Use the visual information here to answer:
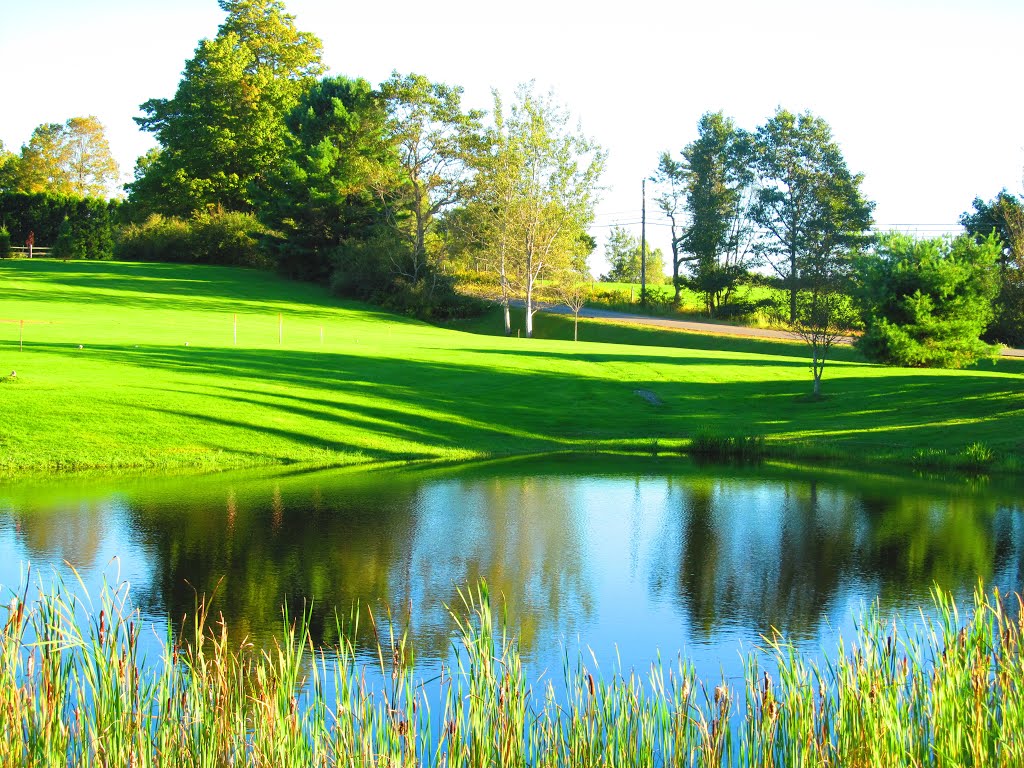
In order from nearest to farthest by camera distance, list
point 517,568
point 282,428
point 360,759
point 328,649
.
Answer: point 360,759 < point 328,649 < point 517,568 < point 282,428

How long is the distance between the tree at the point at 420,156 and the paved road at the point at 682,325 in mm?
8082

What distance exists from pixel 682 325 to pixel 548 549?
37.8m

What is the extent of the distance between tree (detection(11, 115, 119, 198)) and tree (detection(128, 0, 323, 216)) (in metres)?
26.5

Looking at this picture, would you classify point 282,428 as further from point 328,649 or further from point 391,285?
point 391,285

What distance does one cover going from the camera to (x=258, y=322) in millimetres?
43406

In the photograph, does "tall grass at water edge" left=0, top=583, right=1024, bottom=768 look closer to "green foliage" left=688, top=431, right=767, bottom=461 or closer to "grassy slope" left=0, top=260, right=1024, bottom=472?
"grassy slope" left=0, top=260, right=1024, bottom=472

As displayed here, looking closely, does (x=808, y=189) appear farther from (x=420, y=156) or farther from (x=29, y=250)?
(x=29, y=250)

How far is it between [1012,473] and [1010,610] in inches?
448

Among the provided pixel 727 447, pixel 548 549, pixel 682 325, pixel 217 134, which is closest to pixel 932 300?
pixel 727 447

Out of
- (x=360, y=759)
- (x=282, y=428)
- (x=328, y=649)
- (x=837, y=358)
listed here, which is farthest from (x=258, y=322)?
(x=360, y=759)

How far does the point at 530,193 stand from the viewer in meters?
52.0

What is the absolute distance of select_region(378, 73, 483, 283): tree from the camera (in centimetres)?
5447

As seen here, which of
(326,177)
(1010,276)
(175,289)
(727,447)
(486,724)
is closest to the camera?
(486,724)

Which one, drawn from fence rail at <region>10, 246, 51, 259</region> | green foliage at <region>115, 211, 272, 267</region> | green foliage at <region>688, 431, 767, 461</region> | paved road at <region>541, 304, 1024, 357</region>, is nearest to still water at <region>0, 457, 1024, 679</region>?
green foliage at <region>688, 431, 767, 461</region>
